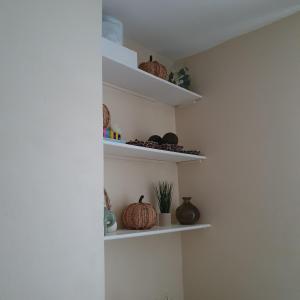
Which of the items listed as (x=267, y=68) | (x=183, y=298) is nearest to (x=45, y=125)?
(x=267, y=68)

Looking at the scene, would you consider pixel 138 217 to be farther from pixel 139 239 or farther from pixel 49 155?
pixel 49 155

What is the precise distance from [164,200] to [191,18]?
119cm

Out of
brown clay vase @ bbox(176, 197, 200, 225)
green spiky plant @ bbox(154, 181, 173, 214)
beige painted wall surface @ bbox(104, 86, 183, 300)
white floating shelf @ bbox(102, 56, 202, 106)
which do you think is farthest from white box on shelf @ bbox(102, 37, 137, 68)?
brown clay vase @ bbox(176, 197, 200, 225)

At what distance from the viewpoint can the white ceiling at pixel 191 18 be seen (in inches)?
69.1

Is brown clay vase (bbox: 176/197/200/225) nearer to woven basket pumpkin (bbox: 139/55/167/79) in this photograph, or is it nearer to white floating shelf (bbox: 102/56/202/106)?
white floating shelf (bbox: 102/56/202/106)

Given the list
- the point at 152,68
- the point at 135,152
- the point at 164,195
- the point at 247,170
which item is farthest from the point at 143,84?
the point at 247,170

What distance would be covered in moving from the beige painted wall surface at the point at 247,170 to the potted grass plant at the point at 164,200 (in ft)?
0.64

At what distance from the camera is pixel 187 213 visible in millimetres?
2014

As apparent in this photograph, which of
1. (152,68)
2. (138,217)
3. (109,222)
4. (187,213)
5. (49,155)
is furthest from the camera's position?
(187,213)

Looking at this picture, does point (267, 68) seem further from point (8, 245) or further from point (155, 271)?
point (8, 245)

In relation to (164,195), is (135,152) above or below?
above

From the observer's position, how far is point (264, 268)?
1812mm

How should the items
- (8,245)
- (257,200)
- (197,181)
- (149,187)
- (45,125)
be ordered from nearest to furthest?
(8,245)
(45,125)
(257,200)
(149,187)
(197,181)

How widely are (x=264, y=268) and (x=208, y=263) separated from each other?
1.28 feet
